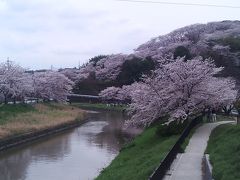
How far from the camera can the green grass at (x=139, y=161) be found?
54.4 feet

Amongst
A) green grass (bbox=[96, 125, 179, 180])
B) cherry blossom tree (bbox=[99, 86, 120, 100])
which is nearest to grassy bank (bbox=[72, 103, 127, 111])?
cherry blossom tree (bbox=[99, 86, 120, 100])

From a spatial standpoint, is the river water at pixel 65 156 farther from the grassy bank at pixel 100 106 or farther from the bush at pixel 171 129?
the grassy bank at pixel 100 106

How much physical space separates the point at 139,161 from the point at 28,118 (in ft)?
91.5

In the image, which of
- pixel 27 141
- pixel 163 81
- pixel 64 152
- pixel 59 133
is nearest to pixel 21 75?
pixel 59 133

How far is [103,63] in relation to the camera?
297 ft

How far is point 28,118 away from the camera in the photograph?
4594 centimetres

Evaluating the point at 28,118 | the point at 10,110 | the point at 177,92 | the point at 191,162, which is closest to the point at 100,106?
the point at 10,110

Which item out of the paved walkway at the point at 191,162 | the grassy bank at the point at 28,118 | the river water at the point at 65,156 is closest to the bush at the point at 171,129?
the paved walkway at the point at 191,162

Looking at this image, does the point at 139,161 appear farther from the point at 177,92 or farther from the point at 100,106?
the point at 100,106

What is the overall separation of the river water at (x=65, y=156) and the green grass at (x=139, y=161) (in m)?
2.00

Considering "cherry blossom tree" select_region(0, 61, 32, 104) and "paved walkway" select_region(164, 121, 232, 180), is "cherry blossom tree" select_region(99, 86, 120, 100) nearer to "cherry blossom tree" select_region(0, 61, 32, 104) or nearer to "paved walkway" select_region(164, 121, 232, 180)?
"cherry blossom tree" select_region(0, 61, 32, 104)

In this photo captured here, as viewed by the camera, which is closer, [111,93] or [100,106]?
[111,93]

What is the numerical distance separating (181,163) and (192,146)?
16.2 feet

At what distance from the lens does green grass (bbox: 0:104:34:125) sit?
140 ft
